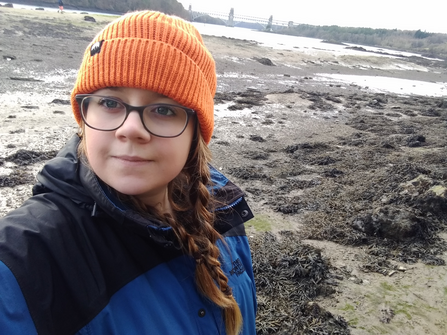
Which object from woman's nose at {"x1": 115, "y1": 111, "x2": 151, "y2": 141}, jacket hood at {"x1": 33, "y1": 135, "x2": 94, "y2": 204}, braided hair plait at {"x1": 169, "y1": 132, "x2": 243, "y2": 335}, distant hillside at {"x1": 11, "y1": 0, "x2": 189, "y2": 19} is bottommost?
braided hair plait at {"x1": 169, "y1": 132, "x2": 243, "y2": 335}

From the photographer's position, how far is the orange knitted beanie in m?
1.30

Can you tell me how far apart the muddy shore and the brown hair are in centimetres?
182

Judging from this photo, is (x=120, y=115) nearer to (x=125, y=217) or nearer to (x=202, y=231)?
(x=125, y=217)

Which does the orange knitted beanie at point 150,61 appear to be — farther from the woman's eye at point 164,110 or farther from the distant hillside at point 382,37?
the distant hillside at point 382,37

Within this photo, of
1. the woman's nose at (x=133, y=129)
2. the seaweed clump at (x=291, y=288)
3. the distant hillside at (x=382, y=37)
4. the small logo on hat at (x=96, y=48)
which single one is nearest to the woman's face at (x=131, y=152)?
the woman's nose at (x=133, y=129)

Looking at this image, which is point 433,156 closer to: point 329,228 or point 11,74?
point 329,228

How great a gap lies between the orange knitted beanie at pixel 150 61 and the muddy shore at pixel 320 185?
2507 mm

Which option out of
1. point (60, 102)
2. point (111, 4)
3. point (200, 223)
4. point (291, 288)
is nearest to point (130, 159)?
point (200, 223)

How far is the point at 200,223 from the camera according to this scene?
1.63 m

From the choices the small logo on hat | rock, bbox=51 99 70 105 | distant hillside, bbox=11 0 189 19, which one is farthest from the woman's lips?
distant hillside, bbox=11 0 189 19

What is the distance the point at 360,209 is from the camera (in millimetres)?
5305

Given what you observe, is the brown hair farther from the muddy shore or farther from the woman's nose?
the muddy shore

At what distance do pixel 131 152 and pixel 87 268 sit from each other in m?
0.44

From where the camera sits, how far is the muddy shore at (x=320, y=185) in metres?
3.37
